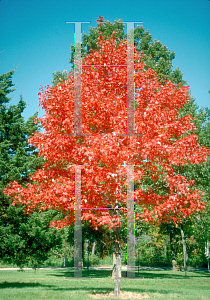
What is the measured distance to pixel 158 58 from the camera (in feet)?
73.3

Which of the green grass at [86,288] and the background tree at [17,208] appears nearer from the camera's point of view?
the green grass at [86,288]

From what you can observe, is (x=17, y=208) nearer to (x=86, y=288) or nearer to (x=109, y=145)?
(x=86, y=288)

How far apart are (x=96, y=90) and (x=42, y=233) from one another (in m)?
6.37

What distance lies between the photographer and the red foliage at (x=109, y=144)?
28.2 feet

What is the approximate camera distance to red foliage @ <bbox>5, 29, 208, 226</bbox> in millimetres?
8586

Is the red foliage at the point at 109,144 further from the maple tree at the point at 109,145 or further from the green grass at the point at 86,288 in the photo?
the green grass at the point at 86,288

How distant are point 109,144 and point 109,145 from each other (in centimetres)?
3

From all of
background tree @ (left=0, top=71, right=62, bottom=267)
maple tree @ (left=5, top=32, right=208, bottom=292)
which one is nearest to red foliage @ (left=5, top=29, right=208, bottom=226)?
maple tree @ (left=5, top=32, right=208, bottom=292)

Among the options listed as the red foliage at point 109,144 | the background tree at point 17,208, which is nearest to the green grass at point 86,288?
the background tree at point 17,208

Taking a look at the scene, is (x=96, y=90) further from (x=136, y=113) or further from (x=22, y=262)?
(x=22, y=262)

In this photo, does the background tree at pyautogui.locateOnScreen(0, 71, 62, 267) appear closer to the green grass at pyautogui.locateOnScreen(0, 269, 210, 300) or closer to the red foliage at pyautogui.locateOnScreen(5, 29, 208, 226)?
the green grass at pyautogui.locateOnScreen(0, 269, 210, 300)

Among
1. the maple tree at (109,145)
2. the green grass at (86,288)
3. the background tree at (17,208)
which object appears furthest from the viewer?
the background tree at (17,208)

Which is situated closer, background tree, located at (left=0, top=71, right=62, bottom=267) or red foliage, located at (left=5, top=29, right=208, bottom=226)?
red foliage, located at (left=5, top=29, right=208, bottom=226)

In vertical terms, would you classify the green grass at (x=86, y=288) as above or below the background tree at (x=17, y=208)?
below
